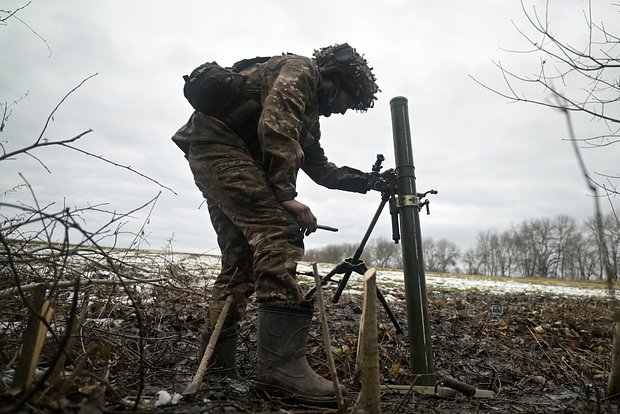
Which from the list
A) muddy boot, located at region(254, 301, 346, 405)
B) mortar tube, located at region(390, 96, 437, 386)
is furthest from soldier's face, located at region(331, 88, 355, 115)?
muddy boot, located at region(254, 301, 346, 405)

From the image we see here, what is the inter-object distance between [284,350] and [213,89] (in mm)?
1606

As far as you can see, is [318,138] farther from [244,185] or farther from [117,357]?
[117,357]

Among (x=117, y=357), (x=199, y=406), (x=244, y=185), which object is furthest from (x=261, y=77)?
(x=117, y=357)

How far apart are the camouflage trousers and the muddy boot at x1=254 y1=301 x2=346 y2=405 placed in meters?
0.08

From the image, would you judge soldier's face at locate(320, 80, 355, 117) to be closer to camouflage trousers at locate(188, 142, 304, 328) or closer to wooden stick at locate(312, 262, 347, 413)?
camouflage trousers at locate(188, 142, 304, 328)

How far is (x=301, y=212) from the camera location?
2.23m

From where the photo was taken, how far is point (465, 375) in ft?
10.5

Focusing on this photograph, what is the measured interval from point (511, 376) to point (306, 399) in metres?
2.25

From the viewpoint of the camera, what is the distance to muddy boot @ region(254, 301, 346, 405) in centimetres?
196

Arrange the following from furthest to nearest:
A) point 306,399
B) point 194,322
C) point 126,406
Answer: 1. point 194,322
2. point 306,399
3. point 126,406

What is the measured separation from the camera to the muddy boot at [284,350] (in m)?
1.96

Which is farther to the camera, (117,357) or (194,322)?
(194,322)

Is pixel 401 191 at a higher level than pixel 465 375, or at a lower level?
higher

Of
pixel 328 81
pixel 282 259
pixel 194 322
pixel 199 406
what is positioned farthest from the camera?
pixel 194 322
